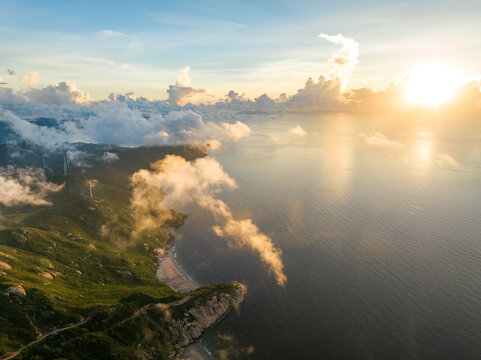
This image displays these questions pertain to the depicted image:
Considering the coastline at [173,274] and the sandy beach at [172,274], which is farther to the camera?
the sandy beach at [172,274]

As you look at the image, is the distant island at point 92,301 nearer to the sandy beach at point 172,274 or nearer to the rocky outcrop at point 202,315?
the rocky outcrop at point 202,315

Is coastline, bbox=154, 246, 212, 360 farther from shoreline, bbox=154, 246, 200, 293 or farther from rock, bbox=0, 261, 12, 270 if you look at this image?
rock, bbox=0, 261, 12, 270

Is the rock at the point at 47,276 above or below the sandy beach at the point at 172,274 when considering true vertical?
above

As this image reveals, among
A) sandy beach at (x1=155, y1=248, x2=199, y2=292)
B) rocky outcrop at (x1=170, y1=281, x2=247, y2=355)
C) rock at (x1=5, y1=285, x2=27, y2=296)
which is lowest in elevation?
sandy beach at (x1=155, y1=248, x2=199, y2=292)

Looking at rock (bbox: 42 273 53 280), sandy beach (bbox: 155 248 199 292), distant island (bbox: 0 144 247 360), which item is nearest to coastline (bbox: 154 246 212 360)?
sandy beach (bbox: 155 248 199 292)

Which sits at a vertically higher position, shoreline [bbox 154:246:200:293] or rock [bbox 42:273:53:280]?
rock [bbox 42:273:53:280]

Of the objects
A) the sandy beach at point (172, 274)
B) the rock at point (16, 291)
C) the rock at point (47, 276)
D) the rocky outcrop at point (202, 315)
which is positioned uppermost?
the rock at point (16, 291)

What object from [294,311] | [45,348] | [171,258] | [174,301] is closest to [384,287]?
[294,311]

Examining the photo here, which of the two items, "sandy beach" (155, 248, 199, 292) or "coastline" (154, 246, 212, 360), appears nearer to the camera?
"coastline" (154, 246, 212, 360)

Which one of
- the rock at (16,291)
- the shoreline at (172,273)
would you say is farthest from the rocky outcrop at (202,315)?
the rock at (16,291)
